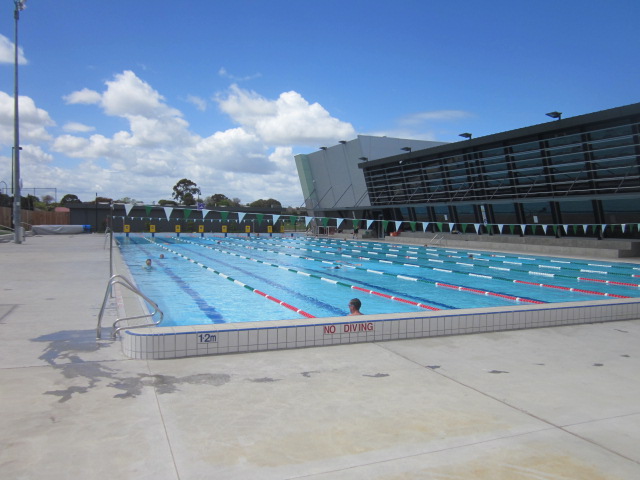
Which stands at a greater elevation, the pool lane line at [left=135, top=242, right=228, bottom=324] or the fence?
the fence

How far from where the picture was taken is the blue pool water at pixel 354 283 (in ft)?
34.0

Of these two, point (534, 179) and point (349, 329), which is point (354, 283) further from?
point (534, 179)

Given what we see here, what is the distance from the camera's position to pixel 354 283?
13.7 metres

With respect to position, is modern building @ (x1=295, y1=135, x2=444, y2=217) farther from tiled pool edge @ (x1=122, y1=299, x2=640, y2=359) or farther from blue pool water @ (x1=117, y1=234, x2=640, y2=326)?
tiled pool edge @ (x1=122, y1=299, x2=640, y2=359)

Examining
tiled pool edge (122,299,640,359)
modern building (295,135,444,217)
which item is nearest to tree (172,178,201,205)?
modern building (295,135,444,217)

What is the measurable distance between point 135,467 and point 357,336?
3353 mm

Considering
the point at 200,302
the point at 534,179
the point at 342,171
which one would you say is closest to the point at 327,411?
the point at 200,302

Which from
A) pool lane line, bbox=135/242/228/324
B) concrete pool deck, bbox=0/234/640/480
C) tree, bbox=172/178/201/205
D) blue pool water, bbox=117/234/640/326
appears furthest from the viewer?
tree, bbox=172/178/201/205

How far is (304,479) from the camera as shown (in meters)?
2.71

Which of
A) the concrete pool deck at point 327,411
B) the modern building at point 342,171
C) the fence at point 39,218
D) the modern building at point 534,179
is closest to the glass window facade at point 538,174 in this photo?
the modern building at point 534,179

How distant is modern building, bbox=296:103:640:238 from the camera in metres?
20.6

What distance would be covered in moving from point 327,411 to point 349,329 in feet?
6.89

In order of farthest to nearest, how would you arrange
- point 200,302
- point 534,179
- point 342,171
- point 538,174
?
point 342,171
point 534,179
point 538,174
point 200,302

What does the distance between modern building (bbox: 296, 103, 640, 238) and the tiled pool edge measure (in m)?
14.8
